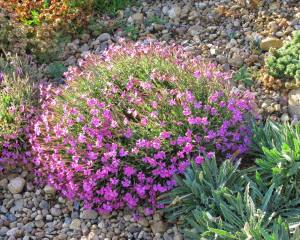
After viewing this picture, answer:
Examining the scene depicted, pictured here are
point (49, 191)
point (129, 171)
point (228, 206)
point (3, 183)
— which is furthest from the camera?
point (3, 183)

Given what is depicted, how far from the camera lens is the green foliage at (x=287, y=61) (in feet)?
15.0

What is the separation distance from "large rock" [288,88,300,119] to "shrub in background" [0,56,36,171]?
2.09 m

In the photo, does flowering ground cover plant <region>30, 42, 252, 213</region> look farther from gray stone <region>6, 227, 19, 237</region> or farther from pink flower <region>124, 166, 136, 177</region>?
gray stone <region>6, 227, 19, 237</region>

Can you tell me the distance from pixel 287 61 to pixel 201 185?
4.99 ft

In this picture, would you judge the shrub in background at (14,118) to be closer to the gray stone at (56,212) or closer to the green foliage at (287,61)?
the gray stone at (56,212)

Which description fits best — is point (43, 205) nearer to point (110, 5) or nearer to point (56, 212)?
point (56, 212)

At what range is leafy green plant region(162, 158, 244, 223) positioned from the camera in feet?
12.1

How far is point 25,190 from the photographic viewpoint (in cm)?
436

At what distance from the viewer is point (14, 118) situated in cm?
442

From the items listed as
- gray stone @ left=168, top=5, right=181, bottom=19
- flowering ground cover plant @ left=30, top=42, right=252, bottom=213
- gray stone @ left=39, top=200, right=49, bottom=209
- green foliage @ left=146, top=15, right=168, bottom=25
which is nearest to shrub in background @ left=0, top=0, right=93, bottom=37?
green foliage @ left=146, top=15, right=168, bottom=25

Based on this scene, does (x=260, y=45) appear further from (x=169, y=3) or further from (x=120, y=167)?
(x=120, y=167)

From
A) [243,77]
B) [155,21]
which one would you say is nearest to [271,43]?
[243,77]

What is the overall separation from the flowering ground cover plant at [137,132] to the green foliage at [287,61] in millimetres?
607

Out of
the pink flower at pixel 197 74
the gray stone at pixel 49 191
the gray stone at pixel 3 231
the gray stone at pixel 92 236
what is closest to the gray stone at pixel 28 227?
the gray stone at pixel 3 231
